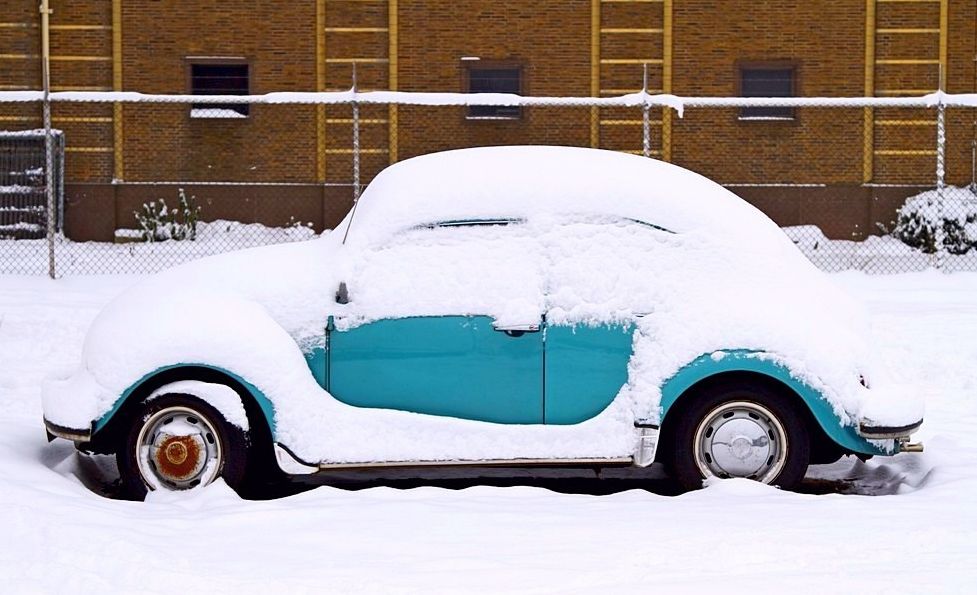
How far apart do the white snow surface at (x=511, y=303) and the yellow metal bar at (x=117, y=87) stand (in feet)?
55.2

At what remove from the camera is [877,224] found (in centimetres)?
2362

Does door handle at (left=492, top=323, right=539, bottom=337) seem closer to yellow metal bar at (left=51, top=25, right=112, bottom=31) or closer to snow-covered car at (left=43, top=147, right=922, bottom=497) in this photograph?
snow-covered car at (left=43, top=147, right=922, bottom=497)

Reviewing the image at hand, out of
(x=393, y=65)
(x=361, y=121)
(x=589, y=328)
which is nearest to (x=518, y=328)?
(x=589, y=328)

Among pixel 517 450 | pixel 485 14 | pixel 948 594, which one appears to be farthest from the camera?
pixel 485 14

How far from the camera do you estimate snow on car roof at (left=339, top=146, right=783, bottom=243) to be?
7.25 meters

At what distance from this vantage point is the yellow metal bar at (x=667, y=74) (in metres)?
23.6

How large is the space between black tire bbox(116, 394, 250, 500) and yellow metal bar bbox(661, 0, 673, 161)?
57.4 feet

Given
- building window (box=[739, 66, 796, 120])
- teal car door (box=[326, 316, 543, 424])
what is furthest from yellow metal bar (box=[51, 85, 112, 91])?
teal car door (box=[326, 316, 543, 424])

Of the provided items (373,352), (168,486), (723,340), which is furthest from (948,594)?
(168,486)

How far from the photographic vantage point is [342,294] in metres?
7.03

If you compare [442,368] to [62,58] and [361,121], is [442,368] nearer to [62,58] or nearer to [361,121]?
[361,121]

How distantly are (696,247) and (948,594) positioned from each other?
2592mm

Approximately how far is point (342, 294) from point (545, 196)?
117 centimetres

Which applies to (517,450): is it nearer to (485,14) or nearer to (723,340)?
(723,340)
